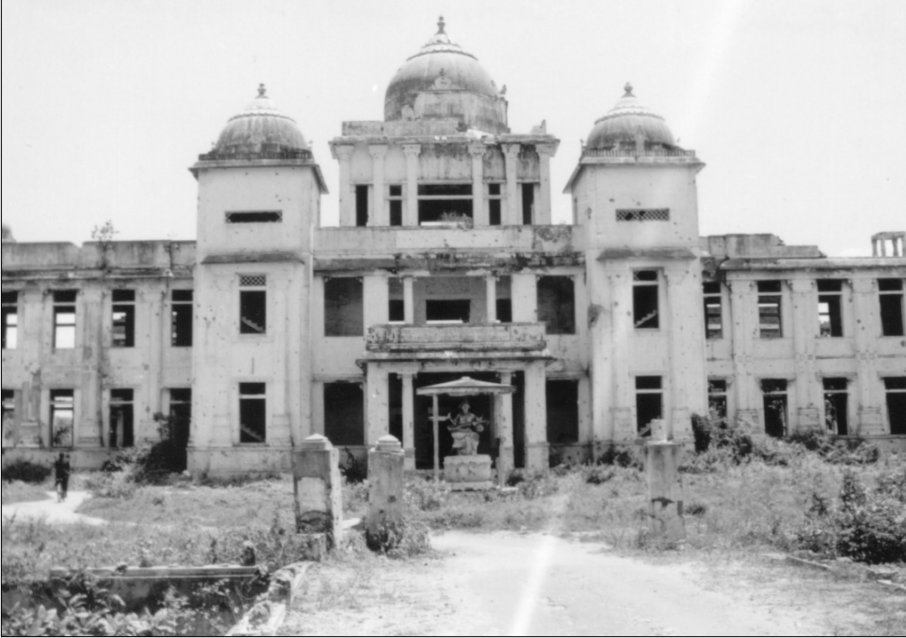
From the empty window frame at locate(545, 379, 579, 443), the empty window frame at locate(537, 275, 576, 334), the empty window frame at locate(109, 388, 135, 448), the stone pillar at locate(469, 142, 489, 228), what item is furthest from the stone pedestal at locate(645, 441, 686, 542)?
the empty window frame at locate(109, 388, 135, 448)

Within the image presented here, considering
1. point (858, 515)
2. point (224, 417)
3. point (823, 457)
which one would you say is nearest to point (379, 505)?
point (858, 515)

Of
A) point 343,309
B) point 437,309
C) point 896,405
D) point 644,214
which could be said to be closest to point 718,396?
point 896,405

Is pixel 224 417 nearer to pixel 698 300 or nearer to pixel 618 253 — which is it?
pixel 618 253

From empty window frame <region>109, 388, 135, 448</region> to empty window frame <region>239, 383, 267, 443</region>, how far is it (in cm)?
417

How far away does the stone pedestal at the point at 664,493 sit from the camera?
1382 cm

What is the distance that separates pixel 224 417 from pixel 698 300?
13225 mm

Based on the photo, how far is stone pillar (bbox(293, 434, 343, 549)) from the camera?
41.9 ft

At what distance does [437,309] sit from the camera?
29766 millimetres

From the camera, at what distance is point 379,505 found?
1378cm

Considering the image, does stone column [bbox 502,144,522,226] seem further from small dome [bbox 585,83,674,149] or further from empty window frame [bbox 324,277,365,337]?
empty window frame [bbox 324,277,365,337]

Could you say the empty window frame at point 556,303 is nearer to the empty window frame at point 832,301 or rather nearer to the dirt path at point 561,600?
the empty window frame at point 832,301

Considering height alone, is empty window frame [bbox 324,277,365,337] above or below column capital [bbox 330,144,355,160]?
below

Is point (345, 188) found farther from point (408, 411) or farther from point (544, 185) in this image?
point (408, 411)

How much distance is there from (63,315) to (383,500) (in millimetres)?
A: 20270
